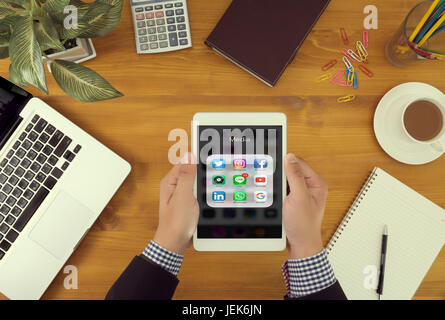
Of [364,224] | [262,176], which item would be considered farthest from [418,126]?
[262,176]

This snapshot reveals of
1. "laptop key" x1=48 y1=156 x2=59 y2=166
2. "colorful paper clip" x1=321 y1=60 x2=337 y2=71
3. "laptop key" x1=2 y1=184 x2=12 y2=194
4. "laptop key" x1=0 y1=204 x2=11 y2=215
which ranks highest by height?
"colorful paper clip" x1=321 y1=60 x2=337 y2=71

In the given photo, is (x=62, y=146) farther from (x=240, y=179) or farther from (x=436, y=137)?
(x=436, y=137)

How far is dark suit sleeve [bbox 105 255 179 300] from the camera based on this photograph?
64 centimetres

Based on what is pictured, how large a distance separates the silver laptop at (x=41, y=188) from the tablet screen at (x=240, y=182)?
0.22m

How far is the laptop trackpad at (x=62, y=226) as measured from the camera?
0.71 metres

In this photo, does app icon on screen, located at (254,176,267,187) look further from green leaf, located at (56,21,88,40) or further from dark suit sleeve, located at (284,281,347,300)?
green leaf, located at (56,21,88,40)

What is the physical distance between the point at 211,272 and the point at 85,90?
0.49m

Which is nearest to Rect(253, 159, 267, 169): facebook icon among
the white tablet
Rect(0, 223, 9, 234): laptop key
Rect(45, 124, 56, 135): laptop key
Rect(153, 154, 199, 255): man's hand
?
the white tablet

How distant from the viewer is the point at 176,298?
753mm

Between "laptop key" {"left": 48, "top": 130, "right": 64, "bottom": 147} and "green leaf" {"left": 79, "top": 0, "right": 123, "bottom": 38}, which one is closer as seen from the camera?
"green leaf" {"left": 79, "top": 0, "right": 123, "bottom": 38}

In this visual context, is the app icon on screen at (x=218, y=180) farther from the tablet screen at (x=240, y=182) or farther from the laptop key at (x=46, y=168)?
the laptop key at (x=46, y=168)

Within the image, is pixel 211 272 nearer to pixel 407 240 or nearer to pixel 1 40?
pixel 407 240

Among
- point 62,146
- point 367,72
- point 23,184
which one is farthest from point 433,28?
point 23,184

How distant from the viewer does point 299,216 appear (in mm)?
693
